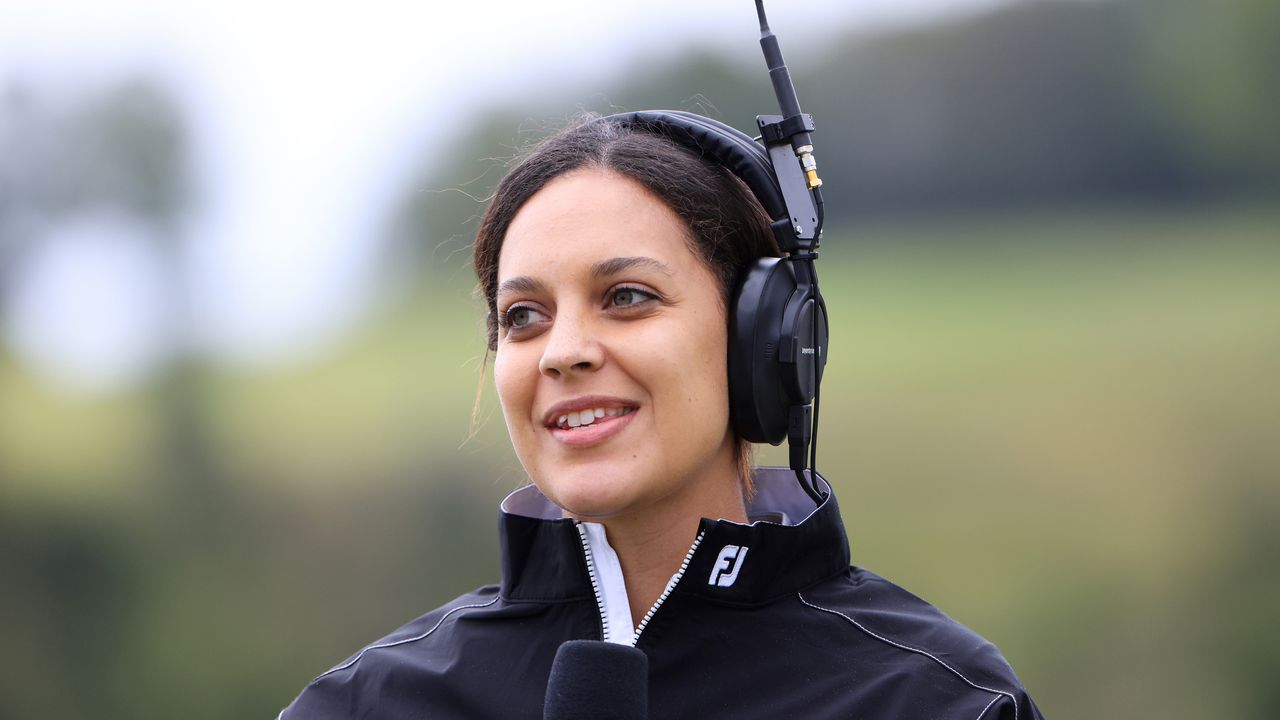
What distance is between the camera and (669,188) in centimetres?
184

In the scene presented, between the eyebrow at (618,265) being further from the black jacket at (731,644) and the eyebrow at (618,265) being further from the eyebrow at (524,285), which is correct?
the black jacket at (731,644)

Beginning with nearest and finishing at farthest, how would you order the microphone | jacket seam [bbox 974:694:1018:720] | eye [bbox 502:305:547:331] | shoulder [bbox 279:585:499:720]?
the microphone
jacket seam [bbox 974:694:1018:720]
eye [bbox 502:305:547:331]
shoulder [bbox 279:585:499:720]

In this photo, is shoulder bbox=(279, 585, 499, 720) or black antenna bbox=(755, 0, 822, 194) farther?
shoulder bbox=(279, 585, 499, 720)

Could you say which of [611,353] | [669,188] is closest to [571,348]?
[611,353]

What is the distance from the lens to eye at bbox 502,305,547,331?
6.06ft

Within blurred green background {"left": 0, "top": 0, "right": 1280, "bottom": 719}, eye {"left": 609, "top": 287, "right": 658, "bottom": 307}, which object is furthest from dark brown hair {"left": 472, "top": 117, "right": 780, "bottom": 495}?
blurred green background {"left": 0, "top": 0, "right": 1280, "bottom": 719}

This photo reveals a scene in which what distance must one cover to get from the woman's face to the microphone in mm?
310

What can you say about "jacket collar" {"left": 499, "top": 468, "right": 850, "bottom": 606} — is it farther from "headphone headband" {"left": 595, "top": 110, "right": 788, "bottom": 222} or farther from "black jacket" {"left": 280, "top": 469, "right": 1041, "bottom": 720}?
"headphone headband" {"left": 595, "top": 110, "right": 788, "bottom": 222}

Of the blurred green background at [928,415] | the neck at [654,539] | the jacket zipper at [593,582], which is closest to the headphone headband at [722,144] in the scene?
the neck at [654,539]

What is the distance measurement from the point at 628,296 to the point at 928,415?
17.3 ft

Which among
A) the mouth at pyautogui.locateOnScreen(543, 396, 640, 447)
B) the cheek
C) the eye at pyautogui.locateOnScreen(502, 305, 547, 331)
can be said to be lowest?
the mouth at pyautogui.locateOnScreen(543, 396, 640, 447)

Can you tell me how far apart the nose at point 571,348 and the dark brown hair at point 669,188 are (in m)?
0.21

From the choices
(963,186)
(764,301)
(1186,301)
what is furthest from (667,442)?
(1186,301)

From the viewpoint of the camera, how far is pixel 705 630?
5.79 feet
